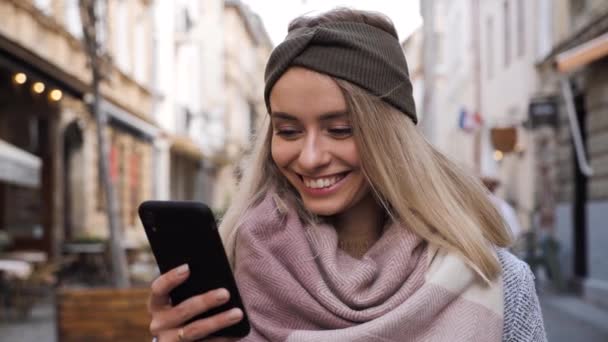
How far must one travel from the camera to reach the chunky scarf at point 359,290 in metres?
1.78

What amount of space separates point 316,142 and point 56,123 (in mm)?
14219

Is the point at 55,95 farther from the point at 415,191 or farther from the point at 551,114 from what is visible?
the point at 415,191

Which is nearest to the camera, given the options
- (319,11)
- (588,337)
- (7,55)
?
(319,11)

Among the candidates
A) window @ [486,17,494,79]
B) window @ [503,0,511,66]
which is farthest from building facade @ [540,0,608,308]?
window @ [486,17,494,79]

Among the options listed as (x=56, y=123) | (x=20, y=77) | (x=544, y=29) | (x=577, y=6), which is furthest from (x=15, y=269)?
(x=544, y=29)

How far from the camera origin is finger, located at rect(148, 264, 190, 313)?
1690 millimetres

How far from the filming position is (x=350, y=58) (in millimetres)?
1866

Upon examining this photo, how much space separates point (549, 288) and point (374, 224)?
42.8ft

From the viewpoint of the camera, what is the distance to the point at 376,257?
191 cm

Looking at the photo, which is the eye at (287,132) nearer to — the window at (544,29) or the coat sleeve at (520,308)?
the coat sleeve at (520,308)

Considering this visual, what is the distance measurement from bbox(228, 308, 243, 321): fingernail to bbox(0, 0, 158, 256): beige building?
8.38m

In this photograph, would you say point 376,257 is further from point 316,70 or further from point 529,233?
point 529,233

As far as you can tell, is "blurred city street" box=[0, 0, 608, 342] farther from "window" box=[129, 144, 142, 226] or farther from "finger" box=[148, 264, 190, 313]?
"finger" box=[148, 264, 190, 313]

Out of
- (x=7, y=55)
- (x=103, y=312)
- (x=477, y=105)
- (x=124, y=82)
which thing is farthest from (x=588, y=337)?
(x=477, y=105)
